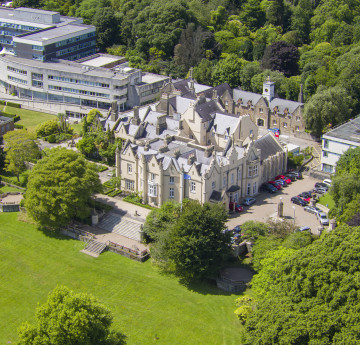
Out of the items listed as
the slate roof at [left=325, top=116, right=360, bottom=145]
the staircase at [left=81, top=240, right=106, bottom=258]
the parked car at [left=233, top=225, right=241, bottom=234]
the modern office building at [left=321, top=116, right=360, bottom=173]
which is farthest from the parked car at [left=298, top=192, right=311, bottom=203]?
the staircase at [left=81, top=240, right=106, bottom=258]

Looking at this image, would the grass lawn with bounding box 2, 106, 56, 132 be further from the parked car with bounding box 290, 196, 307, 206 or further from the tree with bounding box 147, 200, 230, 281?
the tree with bounding box 147, 200, 230, 281

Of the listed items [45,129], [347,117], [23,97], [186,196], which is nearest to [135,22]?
[23,97]

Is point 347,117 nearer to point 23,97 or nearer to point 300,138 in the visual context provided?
point 300,138

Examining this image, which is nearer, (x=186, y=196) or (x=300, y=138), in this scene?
(x=186, y=196)

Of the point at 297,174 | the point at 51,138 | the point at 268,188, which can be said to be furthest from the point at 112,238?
the point at 51,138

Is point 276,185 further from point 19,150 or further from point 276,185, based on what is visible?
point 19,150
